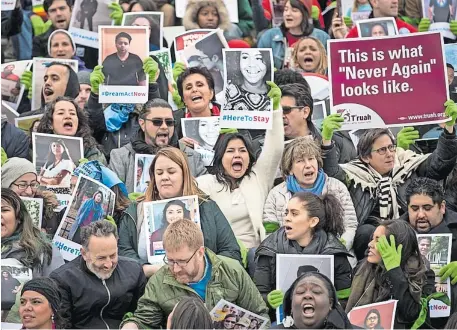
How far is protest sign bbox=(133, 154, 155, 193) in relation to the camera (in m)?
12.1

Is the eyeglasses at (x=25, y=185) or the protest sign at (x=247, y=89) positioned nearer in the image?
the eyeglasses at (x=25, y=185)

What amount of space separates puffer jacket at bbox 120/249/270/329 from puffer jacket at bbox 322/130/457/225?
169 centimetres

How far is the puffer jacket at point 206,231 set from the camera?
11.1 meters

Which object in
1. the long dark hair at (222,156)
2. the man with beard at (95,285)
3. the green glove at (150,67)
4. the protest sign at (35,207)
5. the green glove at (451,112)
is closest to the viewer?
the man with beard at (95,285)

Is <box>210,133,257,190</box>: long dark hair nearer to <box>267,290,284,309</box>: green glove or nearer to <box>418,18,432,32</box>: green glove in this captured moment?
<box>267,290,284,309</box>: green glove

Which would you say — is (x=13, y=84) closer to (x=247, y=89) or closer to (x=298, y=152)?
(x=247, y=89)

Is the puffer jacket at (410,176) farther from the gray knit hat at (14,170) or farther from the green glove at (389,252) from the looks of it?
the gray knit hat at (14,170)

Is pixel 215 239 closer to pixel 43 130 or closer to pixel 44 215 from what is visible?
pixel 44 215

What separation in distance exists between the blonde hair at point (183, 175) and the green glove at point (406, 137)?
1.87 m

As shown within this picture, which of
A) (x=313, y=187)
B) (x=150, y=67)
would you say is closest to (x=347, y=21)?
(x=150, y=67)

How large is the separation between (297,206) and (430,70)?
Answer: 6.70 feet

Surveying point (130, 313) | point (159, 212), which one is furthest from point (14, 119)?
point (130, 313)

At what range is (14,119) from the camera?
13430mm

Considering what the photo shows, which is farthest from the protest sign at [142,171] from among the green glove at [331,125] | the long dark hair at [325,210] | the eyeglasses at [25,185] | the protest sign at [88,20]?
the protest sign at [88,20]
